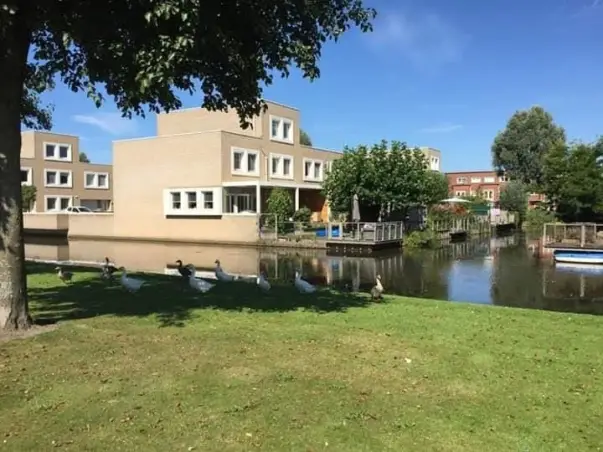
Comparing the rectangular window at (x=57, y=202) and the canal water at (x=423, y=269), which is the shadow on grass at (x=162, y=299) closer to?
the canal water at (x=423, y=269)

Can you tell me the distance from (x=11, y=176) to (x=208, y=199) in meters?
33.2

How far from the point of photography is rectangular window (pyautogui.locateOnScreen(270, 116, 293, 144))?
45.4 meters

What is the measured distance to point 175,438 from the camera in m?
4.29

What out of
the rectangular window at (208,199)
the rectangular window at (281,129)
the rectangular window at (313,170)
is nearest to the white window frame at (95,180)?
the rectangular window at (313,170)

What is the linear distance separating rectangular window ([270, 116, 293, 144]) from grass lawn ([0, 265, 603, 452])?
122 ft

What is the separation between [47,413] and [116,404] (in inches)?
21.9

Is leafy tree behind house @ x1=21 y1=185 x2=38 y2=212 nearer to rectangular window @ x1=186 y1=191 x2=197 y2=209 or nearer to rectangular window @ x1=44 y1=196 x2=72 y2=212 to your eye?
rectangular window @ x1=44 y1=196 x2=72 y2=212

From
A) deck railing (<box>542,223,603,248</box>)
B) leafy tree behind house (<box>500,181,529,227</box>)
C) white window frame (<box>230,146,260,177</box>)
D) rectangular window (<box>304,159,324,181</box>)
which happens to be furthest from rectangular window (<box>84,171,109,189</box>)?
deck railing (<box>542,223,603,248</box>)

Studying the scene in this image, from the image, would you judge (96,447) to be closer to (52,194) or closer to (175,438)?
(175,438)

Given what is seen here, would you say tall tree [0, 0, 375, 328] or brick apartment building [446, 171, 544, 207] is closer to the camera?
tall tree [0, 0, 375, 328]

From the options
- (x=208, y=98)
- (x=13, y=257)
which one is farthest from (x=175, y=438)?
(x=208, y=98)

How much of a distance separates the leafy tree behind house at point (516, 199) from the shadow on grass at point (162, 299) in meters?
54.9

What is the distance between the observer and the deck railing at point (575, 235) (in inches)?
992

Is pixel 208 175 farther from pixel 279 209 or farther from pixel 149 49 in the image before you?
pixel 149 49
